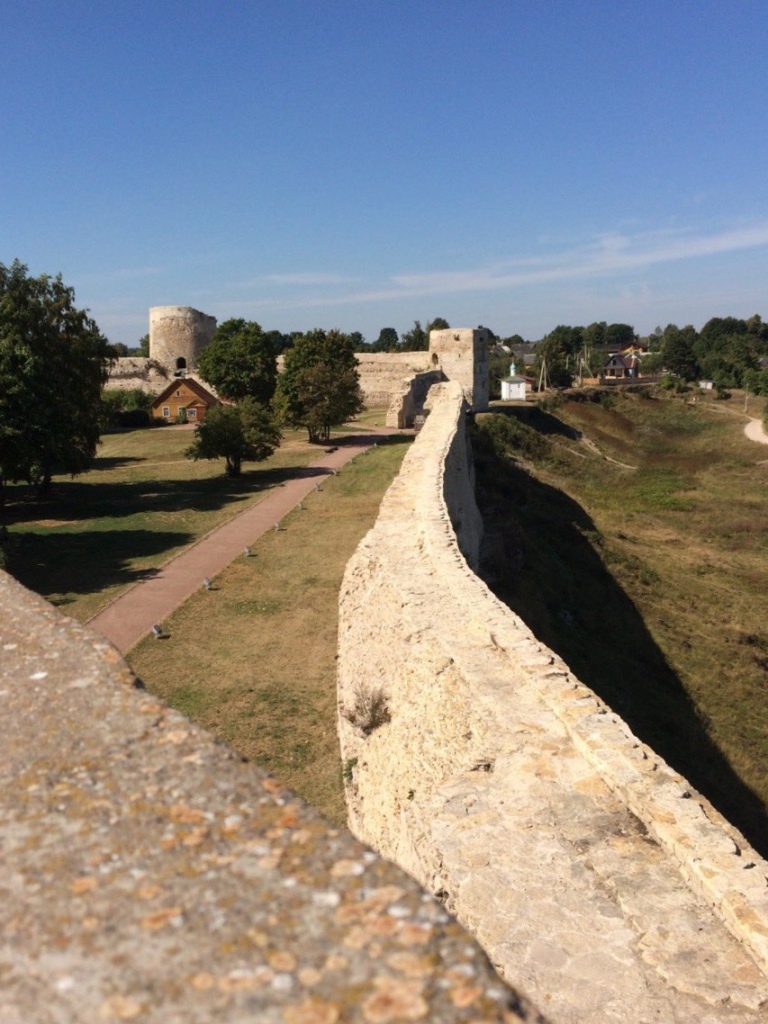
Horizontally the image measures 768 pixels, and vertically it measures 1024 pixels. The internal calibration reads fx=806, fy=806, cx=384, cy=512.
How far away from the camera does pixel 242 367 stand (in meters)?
35.3

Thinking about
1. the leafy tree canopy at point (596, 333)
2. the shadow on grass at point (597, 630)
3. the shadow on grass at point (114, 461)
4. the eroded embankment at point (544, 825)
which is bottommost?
the shadow on grass at point (597, 630)

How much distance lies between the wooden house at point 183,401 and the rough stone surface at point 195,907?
135ft

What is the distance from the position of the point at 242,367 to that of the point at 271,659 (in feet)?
85.1

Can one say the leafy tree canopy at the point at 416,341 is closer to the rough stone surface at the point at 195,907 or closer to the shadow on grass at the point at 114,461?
the shadow on grass at the point at 114,461

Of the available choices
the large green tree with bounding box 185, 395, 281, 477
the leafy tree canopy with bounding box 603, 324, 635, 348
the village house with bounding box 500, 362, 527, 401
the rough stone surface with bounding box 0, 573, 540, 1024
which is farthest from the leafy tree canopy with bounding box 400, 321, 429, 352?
the leafy tree canopy with bounding box 603, 324, 635, 348

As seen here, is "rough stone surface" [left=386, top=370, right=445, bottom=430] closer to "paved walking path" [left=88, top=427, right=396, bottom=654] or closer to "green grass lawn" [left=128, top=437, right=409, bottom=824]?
"paved walking path" [left=88, top=427, right=396, bottom=654]

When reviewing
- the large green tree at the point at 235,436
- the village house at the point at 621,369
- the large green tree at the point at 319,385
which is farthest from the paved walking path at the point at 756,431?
the village house at the point at 621,369

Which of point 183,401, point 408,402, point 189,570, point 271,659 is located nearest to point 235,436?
point 408,402

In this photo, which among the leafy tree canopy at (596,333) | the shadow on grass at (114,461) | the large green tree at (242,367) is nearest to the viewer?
→ the shadow on grass at (114,461)

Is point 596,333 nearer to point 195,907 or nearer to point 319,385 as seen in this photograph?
point 319,385

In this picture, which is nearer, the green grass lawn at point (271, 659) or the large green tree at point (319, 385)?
the green grass lawn at point (271, 659)

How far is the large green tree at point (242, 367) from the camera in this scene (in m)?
35.1

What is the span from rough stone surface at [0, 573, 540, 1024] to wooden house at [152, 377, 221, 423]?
4125 cm

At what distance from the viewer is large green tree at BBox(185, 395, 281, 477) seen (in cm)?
2569
